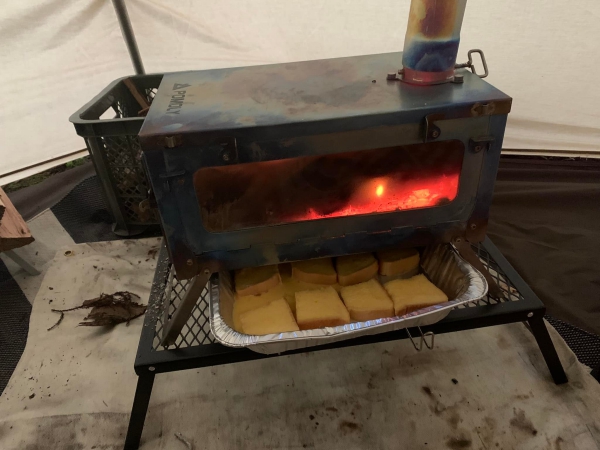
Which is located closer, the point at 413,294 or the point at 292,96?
the point at 292,96

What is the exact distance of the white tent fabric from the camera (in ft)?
5.31

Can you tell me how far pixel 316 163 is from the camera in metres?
0.92

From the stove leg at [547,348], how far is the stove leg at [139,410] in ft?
3.49

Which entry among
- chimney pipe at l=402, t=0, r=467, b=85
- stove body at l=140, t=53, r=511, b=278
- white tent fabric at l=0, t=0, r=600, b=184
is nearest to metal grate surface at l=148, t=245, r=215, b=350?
stove body at l=140, t=53, r=511, b=278

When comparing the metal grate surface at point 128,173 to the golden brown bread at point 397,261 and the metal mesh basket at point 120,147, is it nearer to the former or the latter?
the metal mesh basket at point 120,147

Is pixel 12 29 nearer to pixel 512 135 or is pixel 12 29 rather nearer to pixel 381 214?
pixel 381 214

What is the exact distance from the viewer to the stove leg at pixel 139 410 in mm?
1048

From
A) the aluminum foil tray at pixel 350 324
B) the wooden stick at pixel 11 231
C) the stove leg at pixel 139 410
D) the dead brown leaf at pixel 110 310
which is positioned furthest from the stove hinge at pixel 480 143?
the wooden stick at pixel 11 231

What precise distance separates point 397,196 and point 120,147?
1.24 meters

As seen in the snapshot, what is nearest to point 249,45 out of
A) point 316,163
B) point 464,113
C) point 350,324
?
point 316,163

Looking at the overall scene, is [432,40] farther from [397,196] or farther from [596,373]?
[596,373]

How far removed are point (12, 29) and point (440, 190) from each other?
174 centimetres

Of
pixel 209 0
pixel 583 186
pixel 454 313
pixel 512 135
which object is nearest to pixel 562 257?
pixel 583 186

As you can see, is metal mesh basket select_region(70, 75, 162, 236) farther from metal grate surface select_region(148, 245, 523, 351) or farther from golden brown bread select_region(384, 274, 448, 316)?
golden brown bread select_region(384, 274, 448, 316)
